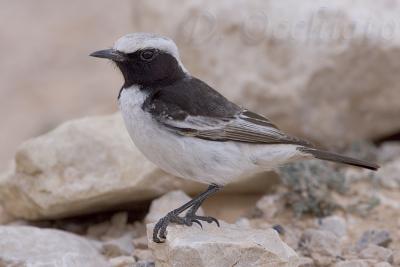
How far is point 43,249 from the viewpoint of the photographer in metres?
6.52

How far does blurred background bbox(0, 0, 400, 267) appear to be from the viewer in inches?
276

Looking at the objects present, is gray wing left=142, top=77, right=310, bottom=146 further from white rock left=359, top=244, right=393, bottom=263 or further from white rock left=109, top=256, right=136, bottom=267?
white rock left=109, top=256, right=136, bottom=267

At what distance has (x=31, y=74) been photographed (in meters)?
14.0

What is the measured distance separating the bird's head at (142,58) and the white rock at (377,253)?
210 centimetres

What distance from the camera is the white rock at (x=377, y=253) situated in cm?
664

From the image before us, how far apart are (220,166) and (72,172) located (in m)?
1.78

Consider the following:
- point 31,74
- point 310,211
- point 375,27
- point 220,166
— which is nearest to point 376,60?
point 375,27

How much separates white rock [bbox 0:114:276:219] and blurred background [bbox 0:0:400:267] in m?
0.01

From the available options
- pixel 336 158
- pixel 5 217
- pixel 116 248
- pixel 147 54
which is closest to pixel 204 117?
pixel 147 54

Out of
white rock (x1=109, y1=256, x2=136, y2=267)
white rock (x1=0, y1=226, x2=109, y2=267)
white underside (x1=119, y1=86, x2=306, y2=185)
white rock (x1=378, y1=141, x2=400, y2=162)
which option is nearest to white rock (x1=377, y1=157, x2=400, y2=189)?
white rock (x1=378, y1=141, x2=400, y2=162)

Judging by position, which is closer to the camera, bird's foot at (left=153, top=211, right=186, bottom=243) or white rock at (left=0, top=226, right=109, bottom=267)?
bird's foot at (left=153, top=211, right=186, bottom=243)

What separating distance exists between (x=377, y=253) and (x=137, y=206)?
2.37 meters

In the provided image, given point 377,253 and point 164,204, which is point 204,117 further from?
point 377,253

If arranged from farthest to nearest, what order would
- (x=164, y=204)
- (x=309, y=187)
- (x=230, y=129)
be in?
1. (x=309, y=187)
2. (x=164, y=204)
3. (x=230, y=129)
